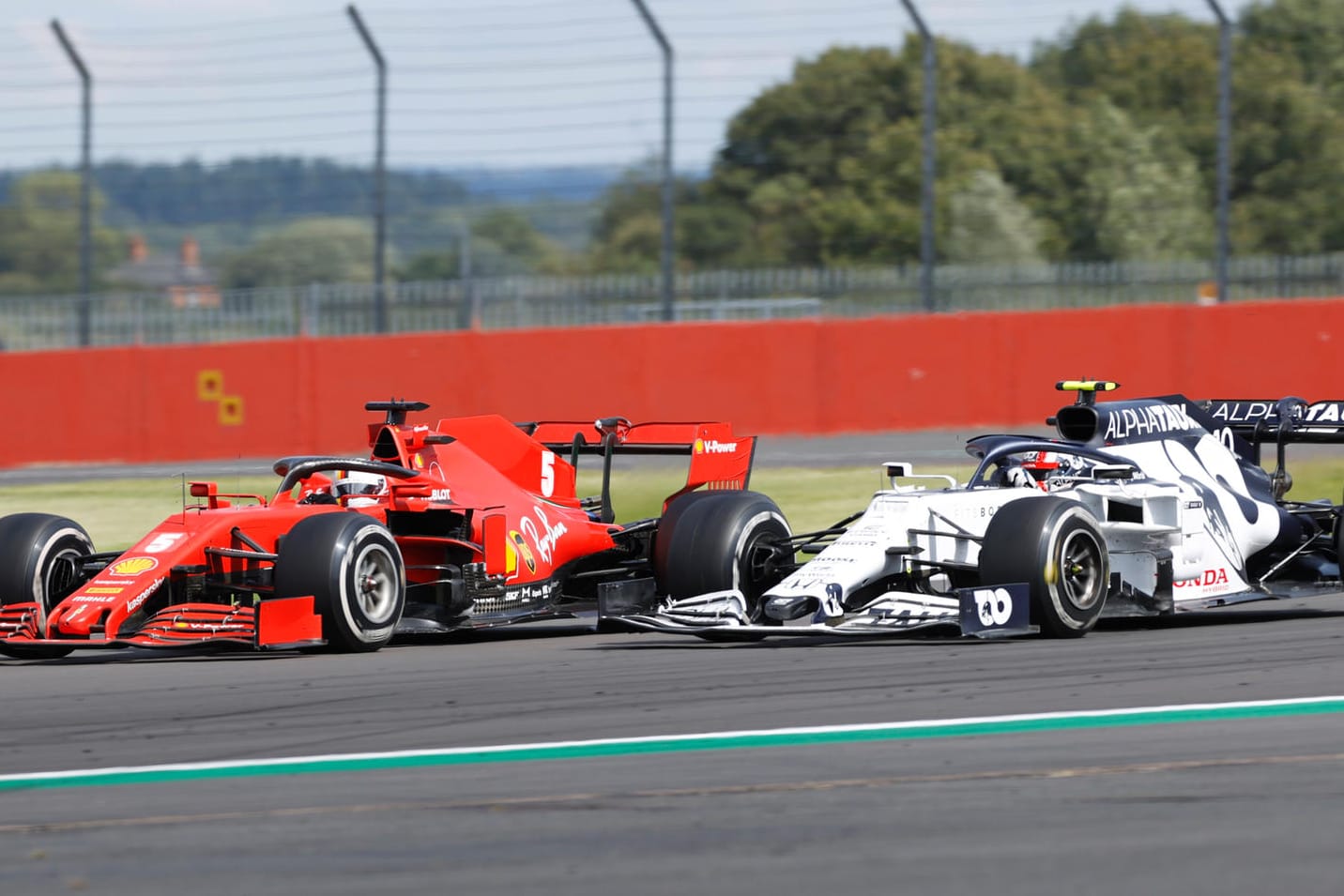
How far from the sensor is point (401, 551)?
33.8 ft

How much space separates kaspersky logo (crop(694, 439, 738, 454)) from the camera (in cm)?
1147

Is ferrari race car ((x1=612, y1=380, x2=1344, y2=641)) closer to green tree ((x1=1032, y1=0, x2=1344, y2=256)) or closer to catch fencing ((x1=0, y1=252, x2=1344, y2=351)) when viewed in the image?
catch fencing ((x1=0, y1=252, x2=1344, y2=351))

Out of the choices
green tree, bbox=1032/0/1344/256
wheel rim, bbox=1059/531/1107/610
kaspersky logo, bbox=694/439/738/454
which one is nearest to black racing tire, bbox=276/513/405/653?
kaspersky logo, bbox=694/439/738/454

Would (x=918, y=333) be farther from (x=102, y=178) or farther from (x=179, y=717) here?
(x=179, y=717)

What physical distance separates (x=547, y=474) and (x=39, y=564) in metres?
2.90

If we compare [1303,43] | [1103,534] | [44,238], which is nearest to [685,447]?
[1103,534]

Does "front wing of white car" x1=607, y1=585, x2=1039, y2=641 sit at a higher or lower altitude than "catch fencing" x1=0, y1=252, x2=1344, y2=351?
lower

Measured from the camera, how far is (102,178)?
938 inches

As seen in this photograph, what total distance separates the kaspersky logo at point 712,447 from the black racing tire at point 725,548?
2.35 feet

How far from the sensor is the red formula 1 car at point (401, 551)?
365 inches

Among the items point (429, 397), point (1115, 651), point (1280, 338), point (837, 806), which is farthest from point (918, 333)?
point (837, 806)

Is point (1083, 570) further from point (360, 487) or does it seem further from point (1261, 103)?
point (1261, 103)

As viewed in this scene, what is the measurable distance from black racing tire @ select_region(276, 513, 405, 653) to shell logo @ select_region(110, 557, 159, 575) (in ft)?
1.99

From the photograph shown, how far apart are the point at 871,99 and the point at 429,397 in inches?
404
